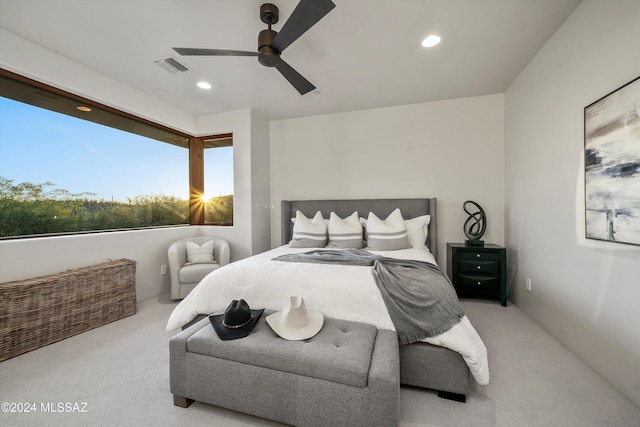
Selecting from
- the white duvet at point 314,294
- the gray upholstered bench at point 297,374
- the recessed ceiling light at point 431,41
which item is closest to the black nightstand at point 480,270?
the white duvet at point 314,294

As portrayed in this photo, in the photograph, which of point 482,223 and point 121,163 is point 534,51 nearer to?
point 482,223

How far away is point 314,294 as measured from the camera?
1.79m

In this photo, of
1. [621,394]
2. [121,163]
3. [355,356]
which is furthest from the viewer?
[121,163]

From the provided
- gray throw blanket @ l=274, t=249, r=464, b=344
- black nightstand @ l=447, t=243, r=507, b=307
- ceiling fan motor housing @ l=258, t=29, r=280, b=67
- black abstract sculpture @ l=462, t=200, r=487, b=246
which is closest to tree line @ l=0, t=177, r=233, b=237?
ceiling fan motor housing @ l=258, t=29, r=280, b=67

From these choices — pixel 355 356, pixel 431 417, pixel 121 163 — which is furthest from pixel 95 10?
pixel 431 417

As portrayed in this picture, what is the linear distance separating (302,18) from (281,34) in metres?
0.22

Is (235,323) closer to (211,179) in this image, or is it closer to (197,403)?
(197,403)

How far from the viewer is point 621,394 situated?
155 centimetres

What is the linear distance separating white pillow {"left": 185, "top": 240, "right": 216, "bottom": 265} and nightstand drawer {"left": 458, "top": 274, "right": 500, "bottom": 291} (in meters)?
3.30

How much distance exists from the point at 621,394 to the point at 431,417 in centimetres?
127

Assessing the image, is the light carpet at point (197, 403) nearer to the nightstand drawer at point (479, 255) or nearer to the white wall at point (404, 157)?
the nightstand drawer at point (479, 255)

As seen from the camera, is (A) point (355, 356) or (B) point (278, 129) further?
(B) point (278, 129)

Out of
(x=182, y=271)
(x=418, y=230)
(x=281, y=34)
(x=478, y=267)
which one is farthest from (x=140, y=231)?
(x=478, y=267)

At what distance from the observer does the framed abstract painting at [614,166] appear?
1.45 meters
